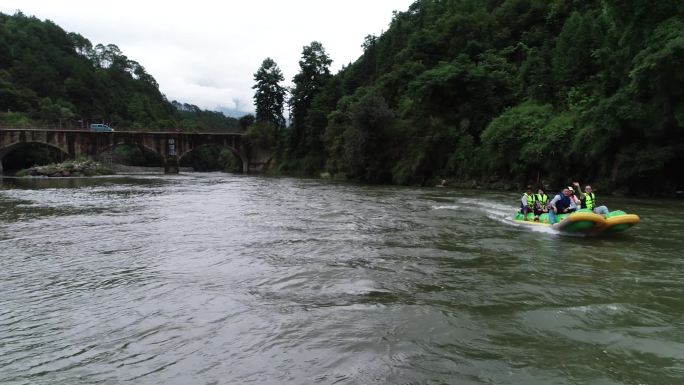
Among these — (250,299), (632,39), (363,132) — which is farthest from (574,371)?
(363,132)

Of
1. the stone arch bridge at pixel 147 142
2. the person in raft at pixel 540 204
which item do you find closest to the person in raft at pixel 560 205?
the person in raft at pixel 540 204

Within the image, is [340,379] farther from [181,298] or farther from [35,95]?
[35,95]

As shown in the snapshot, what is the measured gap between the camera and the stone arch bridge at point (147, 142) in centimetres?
6069

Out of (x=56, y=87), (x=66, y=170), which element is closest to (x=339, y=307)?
(x=66, y=170)

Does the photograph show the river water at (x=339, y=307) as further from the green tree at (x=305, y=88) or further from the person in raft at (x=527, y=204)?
the green tree at (x=305, y=88)

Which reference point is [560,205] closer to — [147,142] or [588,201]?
[588,201]

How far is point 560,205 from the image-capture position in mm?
14055

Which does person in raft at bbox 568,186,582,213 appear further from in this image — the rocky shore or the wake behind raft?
the rocky shore

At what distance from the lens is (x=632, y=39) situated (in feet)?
76.4

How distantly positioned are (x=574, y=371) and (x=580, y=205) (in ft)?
34.3

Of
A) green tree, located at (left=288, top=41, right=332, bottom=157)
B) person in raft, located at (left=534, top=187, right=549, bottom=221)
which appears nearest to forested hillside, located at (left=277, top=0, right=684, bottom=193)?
green tree, located at (left=288, top=41, right=332, bottom=157)

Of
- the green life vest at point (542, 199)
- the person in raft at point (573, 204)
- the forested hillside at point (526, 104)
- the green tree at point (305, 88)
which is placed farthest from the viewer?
the green tree at point (305, 88)

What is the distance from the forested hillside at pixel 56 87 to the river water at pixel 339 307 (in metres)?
77.6

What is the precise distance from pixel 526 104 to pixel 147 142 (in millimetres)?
54918
